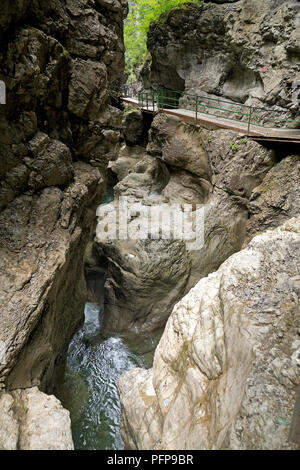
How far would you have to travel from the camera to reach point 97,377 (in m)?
7.74

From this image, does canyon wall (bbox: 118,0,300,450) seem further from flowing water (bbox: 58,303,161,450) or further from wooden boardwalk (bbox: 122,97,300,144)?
flowing water (bbox: 58,303,161,450)

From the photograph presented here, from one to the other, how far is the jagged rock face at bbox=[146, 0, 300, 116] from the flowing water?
969cm

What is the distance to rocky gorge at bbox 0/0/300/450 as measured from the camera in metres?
3.19

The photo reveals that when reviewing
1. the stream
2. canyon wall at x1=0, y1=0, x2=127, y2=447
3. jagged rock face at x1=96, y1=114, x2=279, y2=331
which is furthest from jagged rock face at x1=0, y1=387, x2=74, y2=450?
jagged rock face at x1=96, y1=114, x2=279, y2=331

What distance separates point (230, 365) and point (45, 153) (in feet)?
15.5

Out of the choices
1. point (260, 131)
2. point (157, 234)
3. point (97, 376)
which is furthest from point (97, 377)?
point (260, 131)

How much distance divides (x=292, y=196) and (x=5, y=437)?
27.3ft

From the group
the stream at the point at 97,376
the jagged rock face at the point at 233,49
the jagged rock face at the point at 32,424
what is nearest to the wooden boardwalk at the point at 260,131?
the jagged rock face at the point at 233,49

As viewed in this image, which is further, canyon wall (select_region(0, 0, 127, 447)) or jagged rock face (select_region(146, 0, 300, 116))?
jagged rock face (select_region(146, 0, 300, 116))

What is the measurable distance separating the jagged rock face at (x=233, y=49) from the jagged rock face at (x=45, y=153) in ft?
19.5

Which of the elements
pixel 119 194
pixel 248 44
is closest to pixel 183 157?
pixel 119 194

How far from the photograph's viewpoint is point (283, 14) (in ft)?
31.6

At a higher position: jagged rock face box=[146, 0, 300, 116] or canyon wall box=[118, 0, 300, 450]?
jagged rock face box=[146, 0, 300, 116]

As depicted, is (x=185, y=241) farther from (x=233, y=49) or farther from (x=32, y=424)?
(x=233, y=49)
